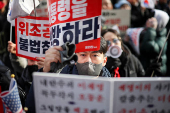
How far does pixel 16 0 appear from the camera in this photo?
9.11 feet

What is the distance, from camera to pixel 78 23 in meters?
2.19

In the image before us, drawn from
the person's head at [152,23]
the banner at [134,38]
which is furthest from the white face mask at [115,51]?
the person's head at [152,23]

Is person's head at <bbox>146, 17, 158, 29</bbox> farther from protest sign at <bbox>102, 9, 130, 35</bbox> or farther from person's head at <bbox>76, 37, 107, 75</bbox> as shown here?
person's head at <bbox>76, 37, 107, 75</bbox>

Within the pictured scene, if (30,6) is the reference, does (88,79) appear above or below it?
below

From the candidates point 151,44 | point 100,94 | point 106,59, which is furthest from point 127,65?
point 100,94

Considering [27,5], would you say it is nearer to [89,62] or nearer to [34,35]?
[34,35]

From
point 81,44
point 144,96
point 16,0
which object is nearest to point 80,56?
point 81,44

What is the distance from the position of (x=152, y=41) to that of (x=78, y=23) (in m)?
2.95

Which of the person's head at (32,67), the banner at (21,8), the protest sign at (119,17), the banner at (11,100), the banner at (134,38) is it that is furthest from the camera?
the protest sign at (119,17)

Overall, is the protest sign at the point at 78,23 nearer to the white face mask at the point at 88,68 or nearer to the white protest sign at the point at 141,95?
the white face mask at the point at 88,68

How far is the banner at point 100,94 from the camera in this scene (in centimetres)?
163

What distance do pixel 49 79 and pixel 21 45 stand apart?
1.35m

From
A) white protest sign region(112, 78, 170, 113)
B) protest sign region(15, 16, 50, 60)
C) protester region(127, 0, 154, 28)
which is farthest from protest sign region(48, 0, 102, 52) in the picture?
protester region(127, 0, 154, 28)

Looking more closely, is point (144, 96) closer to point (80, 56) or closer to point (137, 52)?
point (80, 56)
